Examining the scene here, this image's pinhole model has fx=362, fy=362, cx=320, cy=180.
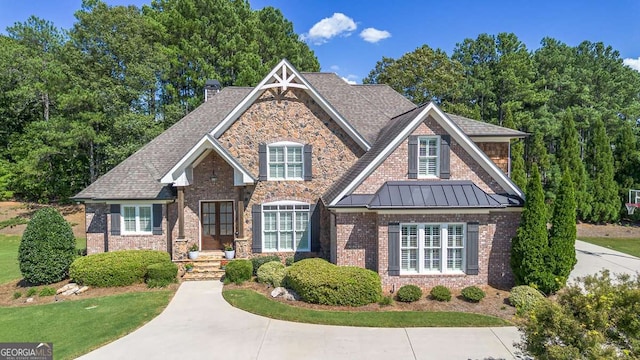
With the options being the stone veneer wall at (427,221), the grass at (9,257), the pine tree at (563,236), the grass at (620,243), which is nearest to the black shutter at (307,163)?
the stone veneer wall at (427,221)

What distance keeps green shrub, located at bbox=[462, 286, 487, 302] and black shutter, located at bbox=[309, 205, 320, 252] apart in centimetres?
654

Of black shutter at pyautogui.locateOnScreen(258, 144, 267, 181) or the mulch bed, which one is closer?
the mulch bed

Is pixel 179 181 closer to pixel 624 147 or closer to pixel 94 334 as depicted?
pixel 94 334

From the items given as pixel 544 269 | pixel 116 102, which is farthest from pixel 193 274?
pixel 116 102

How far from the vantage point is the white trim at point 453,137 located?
1336 cm

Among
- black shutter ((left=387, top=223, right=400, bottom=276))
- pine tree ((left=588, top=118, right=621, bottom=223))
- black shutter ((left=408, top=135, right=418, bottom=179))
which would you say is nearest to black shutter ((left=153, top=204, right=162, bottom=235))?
black shutter ((left=387, top=223, right=400, bottom=276))

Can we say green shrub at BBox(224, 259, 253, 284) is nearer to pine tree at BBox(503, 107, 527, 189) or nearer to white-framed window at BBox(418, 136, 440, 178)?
white-framed window at BBox(418, 136, 440, 178)

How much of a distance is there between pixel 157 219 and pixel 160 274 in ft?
10.8

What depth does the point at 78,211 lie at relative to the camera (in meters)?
35.1

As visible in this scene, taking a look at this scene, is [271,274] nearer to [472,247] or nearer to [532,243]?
[472,247]

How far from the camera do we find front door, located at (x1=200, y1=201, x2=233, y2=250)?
56.1ft

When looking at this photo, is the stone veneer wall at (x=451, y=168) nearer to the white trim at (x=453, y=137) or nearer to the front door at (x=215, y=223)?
the white trim at (x=453, y=137)

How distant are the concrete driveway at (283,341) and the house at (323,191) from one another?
3.51m

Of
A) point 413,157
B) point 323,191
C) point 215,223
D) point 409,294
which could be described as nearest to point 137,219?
point 215,223
